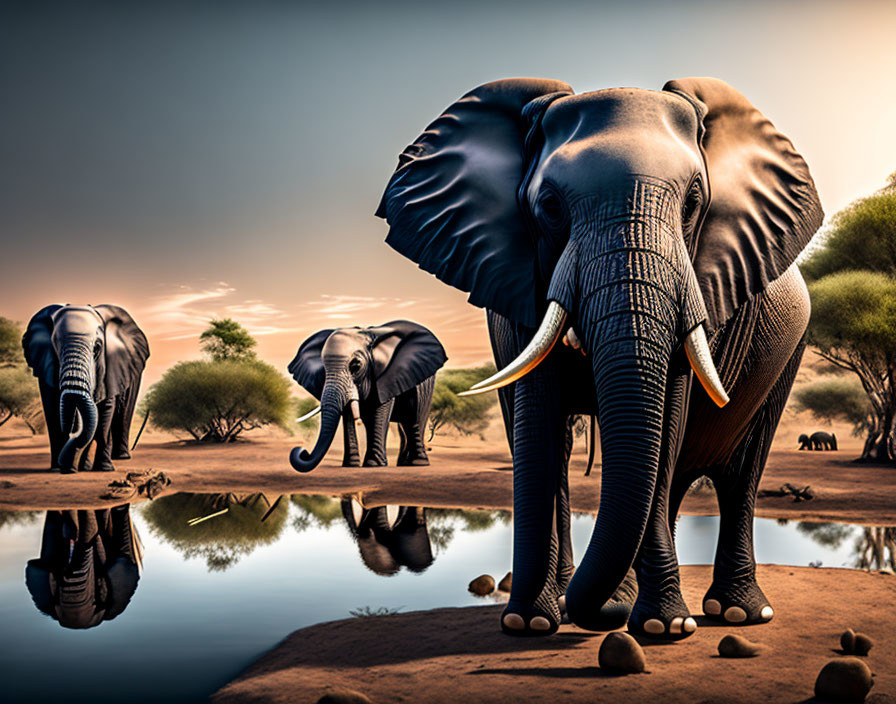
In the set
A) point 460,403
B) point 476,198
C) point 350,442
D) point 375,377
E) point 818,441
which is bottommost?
point 818,441

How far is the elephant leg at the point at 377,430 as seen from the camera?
17.7m

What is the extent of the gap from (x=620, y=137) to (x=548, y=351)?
1.14 meters

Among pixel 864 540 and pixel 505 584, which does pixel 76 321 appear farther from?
pixel 864 540

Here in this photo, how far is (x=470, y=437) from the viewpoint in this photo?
Answer: 45.2 meters

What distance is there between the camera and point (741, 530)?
5750 mm

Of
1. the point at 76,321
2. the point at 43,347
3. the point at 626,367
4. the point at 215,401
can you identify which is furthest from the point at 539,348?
the point at 215,401

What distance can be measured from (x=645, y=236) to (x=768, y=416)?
2449 millimetres

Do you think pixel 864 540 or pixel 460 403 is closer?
pixel 864 540

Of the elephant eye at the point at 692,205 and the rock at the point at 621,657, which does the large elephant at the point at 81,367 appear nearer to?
the rock at the point at 621,657

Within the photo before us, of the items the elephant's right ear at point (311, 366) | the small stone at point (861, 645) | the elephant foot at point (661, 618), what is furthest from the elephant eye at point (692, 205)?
the elephant's right ear at point (311, 366)

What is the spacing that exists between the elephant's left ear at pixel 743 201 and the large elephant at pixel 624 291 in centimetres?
1

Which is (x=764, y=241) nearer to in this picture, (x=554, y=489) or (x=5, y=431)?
(x=554, y=489)

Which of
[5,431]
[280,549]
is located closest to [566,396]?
[280,549]

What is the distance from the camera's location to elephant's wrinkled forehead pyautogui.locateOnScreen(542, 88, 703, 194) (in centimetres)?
423
